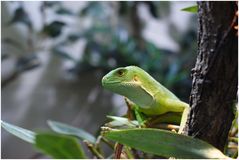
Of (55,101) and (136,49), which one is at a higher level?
(136,49)

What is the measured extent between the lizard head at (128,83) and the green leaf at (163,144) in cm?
13

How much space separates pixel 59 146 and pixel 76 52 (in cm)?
167

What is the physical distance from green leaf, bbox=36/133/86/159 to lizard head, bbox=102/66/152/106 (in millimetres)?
141

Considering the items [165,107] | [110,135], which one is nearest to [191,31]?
[165,107]

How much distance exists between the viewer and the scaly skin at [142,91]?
0.43m

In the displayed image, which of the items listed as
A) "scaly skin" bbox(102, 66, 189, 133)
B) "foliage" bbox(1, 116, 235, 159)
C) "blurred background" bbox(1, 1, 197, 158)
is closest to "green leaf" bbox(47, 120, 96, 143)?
"scaly skin" bbox(102, 66, 189, 133)

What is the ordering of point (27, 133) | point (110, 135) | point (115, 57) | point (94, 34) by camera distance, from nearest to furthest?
point (110, 135)
point (27, 133)
point (115, 57)
point (94, 34)

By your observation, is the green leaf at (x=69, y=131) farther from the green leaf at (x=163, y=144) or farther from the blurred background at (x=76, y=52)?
the blurred background at (x=76, y=52)

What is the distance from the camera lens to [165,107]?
46 centimetres

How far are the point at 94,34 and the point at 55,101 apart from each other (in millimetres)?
407

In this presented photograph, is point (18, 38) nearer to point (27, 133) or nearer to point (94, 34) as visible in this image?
point (94, 34)

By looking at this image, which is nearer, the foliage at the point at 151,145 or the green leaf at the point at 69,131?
the foliage at the point at 151,145

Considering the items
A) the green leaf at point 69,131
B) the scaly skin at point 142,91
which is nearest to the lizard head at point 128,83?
the scaly skin at point 142,91

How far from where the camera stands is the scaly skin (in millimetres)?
430
